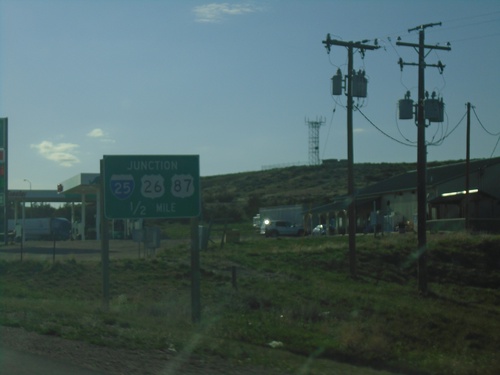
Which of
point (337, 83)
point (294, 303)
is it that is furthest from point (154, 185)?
point (337, 83)

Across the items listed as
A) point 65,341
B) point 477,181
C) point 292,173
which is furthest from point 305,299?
point 292,173

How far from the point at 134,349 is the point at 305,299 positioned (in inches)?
529

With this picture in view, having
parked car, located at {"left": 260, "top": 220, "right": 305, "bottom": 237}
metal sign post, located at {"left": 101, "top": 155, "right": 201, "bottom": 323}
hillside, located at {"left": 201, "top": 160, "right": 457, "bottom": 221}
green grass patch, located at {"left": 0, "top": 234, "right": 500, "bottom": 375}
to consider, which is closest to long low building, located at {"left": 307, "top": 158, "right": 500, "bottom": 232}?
parked car, located at {"left": 260, "top": 220, "right": 305, "bottom": 237}

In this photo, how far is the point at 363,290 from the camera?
28.8 m

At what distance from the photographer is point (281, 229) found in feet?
223

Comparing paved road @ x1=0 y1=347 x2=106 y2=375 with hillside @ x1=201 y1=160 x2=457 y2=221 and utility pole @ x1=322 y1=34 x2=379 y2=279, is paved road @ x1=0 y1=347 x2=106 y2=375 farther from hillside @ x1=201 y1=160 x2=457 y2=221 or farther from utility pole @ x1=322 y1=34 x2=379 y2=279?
hillside @ x1=201 y1=160 x2=457 y2=221

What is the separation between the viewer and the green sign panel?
1543 cm

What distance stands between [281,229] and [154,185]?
52905mm

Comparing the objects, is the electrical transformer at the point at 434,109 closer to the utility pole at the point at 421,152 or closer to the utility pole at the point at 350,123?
the utility pole at the point at 421,152

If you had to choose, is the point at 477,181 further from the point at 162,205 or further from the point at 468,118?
the point at 162,205

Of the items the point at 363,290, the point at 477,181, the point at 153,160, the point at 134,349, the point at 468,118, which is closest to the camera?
the point at 134,349

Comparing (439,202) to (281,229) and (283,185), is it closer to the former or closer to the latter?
(281,229)

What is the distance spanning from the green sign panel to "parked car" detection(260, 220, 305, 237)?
51.6 m

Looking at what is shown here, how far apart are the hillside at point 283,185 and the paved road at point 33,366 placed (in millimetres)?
76255
